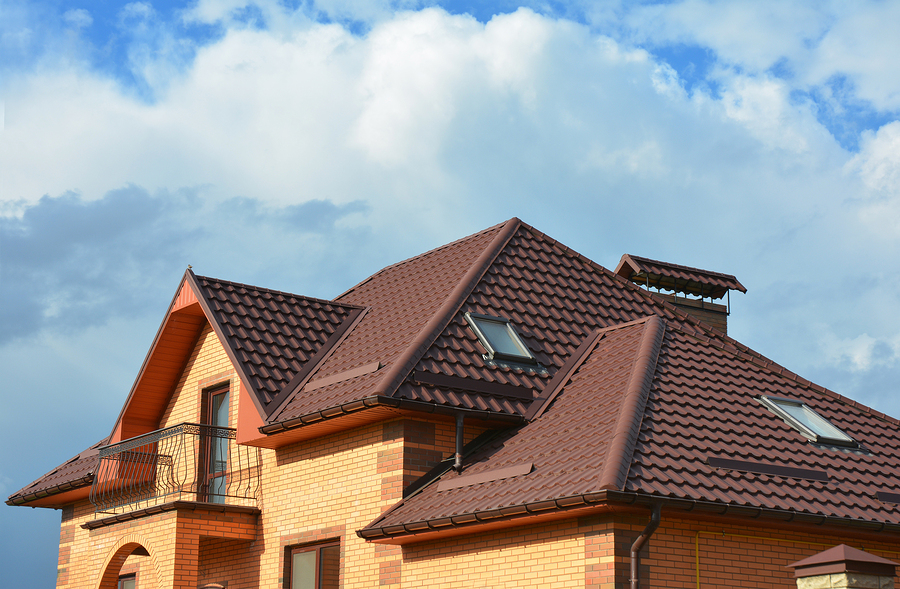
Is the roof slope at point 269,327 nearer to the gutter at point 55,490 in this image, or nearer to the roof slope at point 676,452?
the roof slope at point 676,452

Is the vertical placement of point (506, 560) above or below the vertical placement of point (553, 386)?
below

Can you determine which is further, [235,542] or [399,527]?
[235,542]

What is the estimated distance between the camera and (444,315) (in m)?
13.8

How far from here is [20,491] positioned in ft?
62.8

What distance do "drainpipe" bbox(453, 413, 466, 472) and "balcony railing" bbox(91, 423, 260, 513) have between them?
3.80m

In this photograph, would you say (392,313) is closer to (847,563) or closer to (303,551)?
(303,551)

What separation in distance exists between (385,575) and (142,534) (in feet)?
14.0

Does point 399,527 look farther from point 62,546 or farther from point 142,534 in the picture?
point 62,546

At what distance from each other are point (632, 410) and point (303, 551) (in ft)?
17.3

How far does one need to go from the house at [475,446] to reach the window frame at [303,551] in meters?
0.04

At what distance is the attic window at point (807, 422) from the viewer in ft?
39.0

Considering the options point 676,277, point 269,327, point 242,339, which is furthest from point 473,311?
point 676,277

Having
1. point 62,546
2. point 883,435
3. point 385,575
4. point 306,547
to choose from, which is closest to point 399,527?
point 385,575

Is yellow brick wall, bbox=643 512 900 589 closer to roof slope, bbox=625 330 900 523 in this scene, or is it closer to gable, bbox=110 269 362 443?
roof slope, bbox=625 330 900 523
